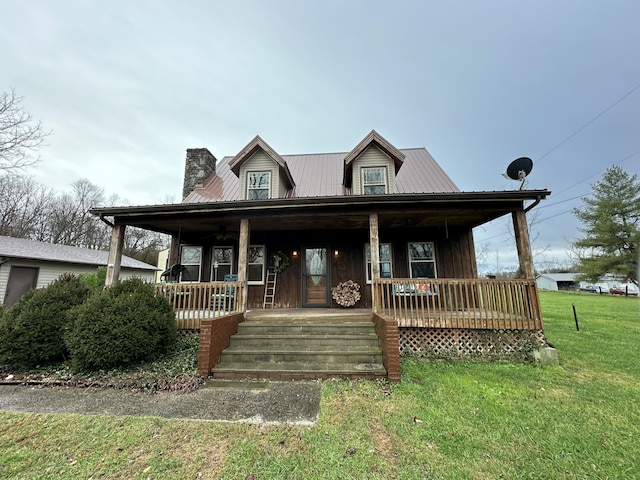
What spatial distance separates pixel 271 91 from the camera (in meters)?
22.3

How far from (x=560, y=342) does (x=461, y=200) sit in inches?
216

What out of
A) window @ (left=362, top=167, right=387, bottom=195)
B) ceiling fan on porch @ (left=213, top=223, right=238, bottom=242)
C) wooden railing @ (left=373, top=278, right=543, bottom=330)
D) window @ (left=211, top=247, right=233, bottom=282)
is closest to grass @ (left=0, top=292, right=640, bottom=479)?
wooden railing @ (left=373, top=278, right=543, bottom=330)

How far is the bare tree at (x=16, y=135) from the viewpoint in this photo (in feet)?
34.0

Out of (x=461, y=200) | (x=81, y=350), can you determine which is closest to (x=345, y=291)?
(x=461, y=200)

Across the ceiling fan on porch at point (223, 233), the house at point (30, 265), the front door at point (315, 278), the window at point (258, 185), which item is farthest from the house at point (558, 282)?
the house at point (30, 265)

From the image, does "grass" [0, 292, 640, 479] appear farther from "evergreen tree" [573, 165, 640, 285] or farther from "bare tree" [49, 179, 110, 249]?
"bare tree" [49, 179, 110, 249]

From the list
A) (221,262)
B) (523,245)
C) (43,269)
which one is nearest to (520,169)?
(523,245)

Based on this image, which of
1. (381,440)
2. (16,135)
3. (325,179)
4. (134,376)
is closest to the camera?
(381,440)

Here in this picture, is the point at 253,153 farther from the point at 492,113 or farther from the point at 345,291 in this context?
the point at 492,113

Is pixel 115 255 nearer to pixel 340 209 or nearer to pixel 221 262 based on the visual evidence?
pixel 221 262

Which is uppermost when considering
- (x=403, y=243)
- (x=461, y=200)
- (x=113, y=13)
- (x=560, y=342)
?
(x=113, y=13)

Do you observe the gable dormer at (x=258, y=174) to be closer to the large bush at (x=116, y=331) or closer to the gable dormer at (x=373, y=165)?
the gable dormer at (x=373, y=165)

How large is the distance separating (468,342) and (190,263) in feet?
28.7

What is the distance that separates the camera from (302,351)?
15.4 feet
